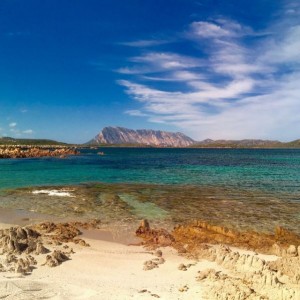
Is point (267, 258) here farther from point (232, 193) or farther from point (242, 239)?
point (232, 193)

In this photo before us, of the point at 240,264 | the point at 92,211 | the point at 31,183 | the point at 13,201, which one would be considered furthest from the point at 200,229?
the point at 31,183

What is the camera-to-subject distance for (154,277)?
13234mm

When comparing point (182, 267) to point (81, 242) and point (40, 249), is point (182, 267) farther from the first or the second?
point (40, 249)

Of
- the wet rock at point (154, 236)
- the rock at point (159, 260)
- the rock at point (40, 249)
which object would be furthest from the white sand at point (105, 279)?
the wet rock at point (154, 236)

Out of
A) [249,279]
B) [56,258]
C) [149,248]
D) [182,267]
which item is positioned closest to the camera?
[249,279]

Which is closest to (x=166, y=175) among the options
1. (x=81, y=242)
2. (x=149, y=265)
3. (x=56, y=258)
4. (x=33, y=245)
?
(x=81, y=242)

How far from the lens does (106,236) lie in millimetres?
19750

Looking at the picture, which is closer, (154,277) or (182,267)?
(154,277)

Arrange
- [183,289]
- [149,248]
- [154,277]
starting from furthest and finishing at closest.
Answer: [149,248], [154,277], [183,289]

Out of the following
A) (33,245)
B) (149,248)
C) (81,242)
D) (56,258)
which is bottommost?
(149,248)

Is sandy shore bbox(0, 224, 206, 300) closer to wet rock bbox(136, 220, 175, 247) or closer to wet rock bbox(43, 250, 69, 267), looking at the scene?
wet rock bbox(43, 250, 69, 267)

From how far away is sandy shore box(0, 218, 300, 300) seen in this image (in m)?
11.3

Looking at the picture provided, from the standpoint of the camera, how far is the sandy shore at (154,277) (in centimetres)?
1127

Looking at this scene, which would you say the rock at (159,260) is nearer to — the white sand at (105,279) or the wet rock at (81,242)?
the white sand at (105,279)
